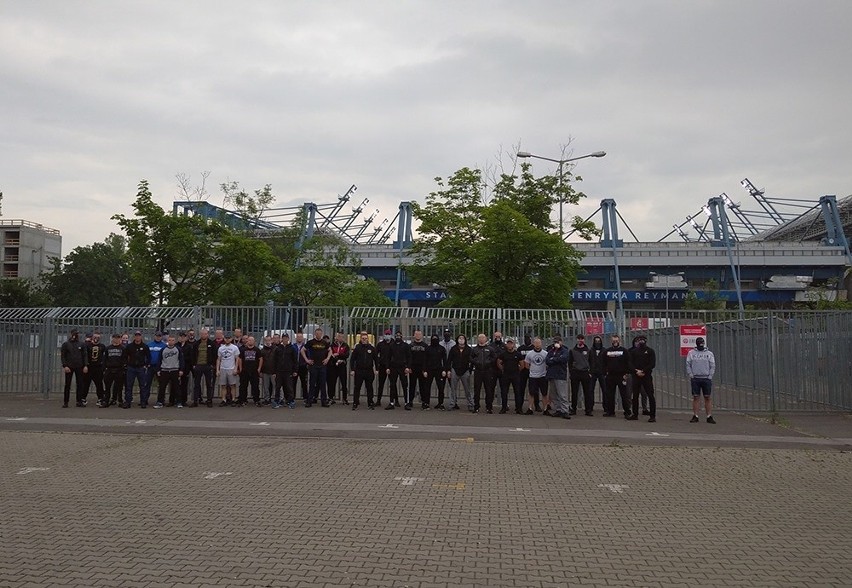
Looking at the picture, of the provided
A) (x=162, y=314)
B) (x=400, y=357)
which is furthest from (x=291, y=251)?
(x=400, y=357)

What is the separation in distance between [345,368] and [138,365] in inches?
184

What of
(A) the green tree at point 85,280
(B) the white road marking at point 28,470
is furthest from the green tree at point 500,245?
(A) the green tree at point 85,280

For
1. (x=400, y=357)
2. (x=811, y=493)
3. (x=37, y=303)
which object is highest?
(x=37, y=303)

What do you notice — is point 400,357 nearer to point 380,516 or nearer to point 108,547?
point 380,516

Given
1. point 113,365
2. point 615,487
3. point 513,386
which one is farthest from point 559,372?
point 113,365

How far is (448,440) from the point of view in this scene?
1260 centimetres

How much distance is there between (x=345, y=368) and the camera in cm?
1700

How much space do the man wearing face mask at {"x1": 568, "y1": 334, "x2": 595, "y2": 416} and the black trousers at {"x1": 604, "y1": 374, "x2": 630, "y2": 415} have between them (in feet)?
1.13

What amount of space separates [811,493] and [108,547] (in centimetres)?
766

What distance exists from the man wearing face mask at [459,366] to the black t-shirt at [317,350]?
2810mm

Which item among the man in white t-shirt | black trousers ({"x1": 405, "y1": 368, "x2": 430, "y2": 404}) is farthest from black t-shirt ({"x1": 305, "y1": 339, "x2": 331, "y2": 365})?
black trousers ({"x1": 405, "y1": 368, "x2": 430, "y2": 404})

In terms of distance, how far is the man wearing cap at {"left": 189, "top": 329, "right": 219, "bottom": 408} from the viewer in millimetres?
16703

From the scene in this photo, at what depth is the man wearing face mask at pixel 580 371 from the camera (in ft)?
51.8

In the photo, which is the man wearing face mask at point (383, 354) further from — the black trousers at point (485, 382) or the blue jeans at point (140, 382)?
the blue jeans at point (140, 382)
